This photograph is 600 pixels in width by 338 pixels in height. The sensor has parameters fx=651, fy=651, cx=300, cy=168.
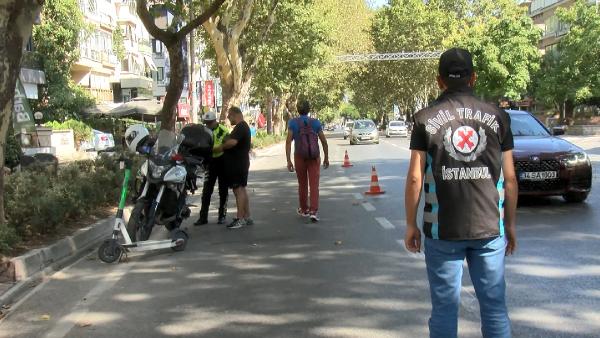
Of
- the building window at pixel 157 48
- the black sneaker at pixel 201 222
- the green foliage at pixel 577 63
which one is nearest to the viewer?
the black sneaker at pixel 201 222

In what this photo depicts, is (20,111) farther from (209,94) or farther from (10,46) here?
(209,94)

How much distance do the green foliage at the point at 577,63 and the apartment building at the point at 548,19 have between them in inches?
832

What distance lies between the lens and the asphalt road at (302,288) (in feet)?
15.9

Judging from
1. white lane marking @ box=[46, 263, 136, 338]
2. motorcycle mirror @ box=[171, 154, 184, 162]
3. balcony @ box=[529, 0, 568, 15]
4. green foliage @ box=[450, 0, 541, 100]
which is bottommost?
white lane marking @ box=[46, 263, 136, 338]

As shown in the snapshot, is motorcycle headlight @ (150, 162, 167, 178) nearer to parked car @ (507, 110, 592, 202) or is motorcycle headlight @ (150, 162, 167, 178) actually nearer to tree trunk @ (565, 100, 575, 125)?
parked car @ (507, 110, 592, 202)

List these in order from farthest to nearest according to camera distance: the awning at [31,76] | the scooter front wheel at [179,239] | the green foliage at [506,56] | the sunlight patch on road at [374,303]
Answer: the green foliage at [506,56]
the awning at [31,76]
the scooter front wheel at [179,239]
the sunlight patch on road at [374,303]

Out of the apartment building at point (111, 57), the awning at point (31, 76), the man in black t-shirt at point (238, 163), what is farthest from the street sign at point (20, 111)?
the apartment building at point (111, 57)

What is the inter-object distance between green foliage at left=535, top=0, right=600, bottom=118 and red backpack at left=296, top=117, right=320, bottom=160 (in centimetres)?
3584

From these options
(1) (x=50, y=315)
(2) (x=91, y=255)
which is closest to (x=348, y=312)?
(1) (x=50, y=315)

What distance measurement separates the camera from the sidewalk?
620cm

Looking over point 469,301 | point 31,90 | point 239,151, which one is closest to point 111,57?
point 31,90

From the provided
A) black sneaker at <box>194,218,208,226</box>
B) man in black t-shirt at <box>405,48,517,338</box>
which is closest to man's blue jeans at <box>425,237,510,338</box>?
man in black t-shirt at <box>405,48,517,338</box>

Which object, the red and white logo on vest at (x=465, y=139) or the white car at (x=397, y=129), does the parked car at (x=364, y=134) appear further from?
the red and white logo on vest at (x=465, y=139)

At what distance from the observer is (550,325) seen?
461 centimetres
